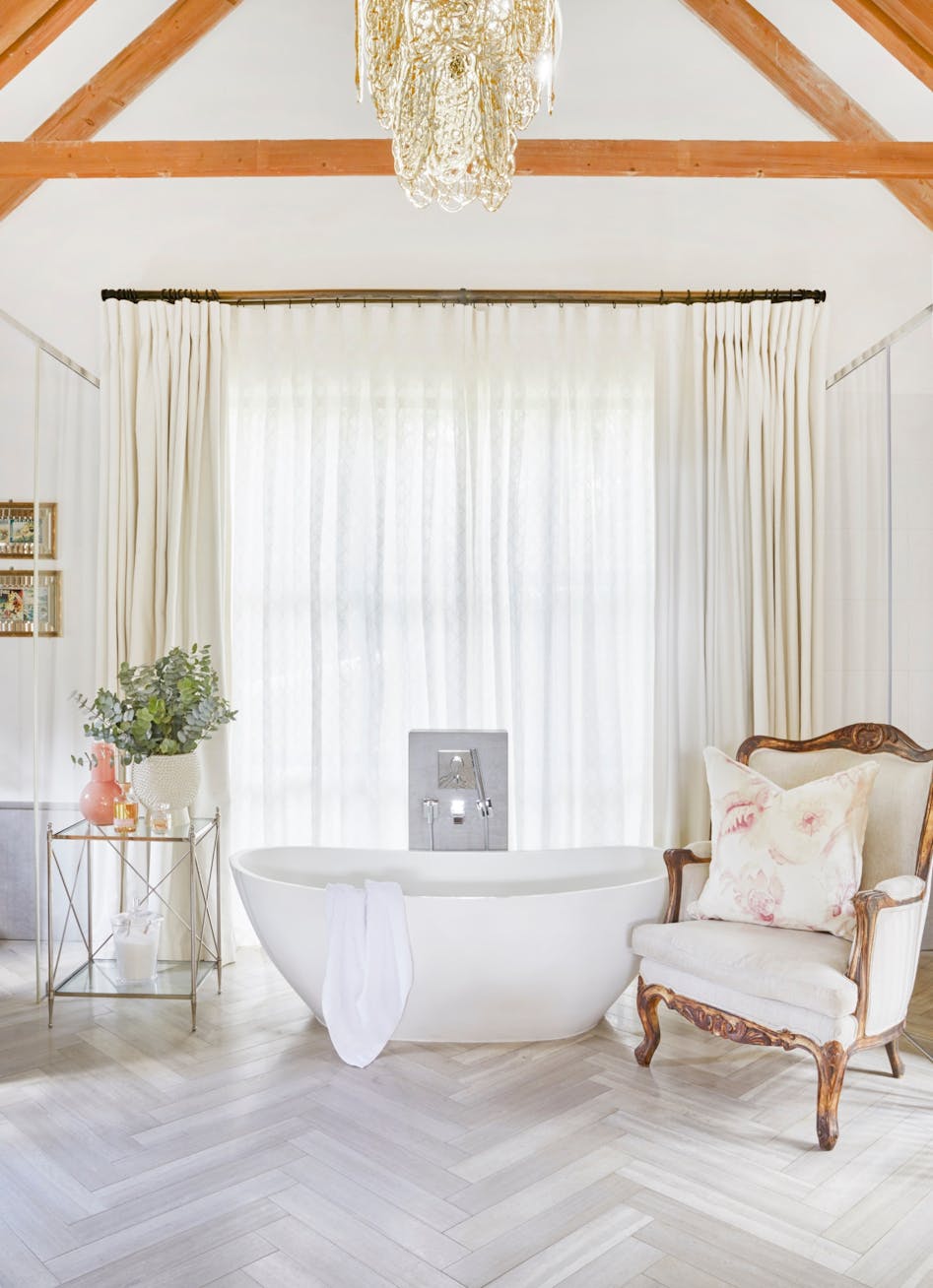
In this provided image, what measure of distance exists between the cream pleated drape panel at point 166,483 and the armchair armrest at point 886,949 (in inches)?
96.5

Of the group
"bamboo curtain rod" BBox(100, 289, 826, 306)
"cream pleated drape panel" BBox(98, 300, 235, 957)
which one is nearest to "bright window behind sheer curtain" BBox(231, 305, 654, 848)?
"bamboo curtain rod" BBox(100, 289, 826, 306)

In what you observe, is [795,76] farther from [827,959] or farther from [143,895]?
[143,895]

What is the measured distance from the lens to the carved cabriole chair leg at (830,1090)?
8.09ft

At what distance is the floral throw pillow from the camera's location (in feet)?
9.34

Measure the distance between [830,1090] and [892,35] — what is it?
11.8 ft

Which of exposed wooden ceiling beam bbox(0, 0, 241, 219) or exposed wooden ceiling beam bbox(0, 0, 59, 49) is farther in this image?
exposed wooden ceiling beam bbox(0, 0, 241, 219)

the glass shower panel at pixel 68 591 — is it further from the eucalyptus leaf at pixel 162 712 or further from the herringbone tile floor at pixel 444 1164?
the herringbone tile floor at pixel 444 1164

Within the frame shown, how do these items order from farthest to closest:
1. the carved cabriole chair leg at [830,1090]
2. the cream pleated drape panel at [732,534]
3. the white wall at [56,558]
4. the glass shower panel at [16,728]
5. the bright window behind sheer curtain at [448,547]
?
the glass shower panel at [16,728] → the bright window behind sheer curtain at [448,547] → the cream pleated drape panel at [732,534] → the white wall at [56,558] → the carved cabriole chair leg at [830,1090]

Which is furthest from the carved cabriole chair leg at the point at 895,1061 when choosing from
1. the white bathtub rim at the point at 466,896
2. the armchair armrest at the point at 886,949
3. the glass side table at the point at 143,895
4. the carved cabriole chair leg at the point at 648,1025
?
the glass side table at the point at 143,895

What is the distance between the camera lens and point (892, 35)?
3596 mm

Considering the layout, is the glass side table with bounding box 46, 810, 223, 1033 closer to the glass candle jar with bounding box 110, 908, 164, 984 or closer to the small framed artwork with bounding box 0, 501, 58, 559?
the glass candle jar with bounding box 110, 908, 164, 984

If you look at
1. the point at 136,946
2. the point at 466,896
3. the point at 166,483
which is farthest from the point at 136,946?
the point at 166,483

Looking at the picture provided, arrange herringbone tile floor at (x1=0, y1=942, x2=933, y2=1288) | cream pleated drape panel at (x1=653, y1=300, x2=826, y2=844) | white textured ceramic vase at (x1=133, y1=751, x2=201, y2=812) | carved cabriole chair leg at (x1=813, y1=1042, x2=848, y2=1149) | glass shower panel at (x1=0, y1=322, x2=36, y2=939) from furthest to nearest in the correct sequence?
glass shower panel at (x1=0, y1=322, x2=36, y2=939)
cream pleated drape panel at (x1=653, y1=300, x2=826, y2=844)
white textured ceramic vase at (x1=133, y1=751, x2=201, y2=812)
carved cabriole chair leg at (x1=813, y1=1042, x2=848, y2=1149)
herringbone tile floor at (x1=0, y1=942, x2=933, y2=1288)

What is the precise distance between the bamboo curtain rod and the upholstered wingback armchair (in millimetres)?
1837
